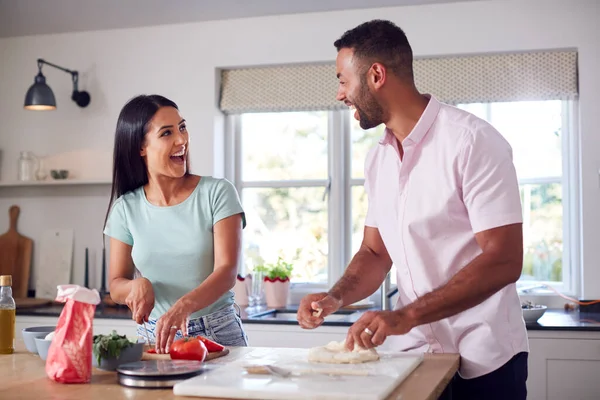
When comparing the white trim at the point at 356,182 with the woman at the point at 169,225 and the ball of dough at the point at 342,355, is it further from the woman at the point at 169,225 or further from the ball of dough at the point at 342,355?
the ball of dough at the point at 342,355

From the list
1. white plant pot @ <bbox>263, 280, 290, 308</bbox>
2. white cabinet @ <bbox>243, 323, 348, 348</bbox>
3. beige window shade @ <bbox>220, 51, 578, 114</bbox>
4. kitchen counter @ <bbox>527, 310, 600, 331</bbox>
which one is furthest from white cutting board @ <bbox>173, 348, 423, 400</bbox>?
beige window shade @ <bbox>220, 51, 578, 114</bbox>

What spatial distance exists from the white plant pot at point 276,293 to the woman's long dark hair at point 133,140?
5.94 ft

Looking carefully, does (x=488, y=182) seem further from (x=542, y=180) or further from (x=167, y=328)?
(x=542, y=180)

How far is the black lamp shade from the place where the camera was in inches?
161

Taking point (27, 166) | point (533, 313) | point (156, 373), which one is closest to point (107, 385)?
point (156, 373)

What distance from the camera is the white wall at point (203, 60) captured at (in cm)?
376

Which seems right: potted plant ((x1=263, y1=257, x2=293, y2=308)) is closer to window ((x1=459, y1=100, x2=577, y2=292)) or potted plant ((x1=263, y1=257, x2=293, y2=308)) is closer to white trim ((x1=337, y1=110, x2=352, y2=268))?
white trim ((x1=337, y1=110, x2=352, y2=268))

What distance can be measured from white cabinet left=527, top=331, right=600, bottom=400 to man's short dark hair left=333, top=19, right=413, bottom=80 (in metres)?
1.76

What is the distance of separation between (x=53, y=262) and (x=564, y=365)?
9.41 feet

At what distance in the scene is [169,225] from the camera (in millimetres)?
2207

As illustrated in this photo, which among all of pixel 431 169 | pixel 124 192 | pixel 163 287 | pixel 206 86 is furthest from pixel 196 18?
pixel 431 169

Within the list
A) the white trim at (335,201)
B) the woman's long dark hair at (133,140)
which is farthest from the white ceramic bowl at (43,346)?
the white trim at (335,201)

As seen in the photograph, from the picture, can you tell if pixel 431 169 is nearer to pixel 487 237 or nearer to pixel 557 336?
pixel 487 237

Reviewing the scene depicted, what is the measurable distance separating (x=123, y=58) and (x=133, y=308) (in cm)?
277
